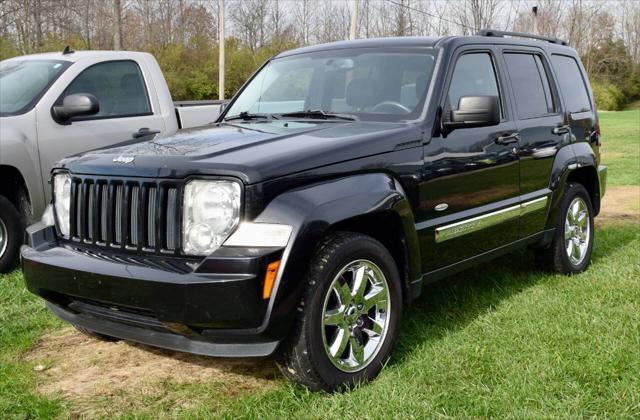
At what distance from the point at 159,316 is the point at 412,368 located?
4.61 ft

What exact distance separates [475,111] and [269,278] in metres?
1.76

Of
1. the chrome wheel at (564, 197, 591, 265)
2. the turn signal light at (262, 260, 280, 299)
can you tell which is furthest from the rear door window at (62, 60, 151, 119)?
the chrome wheel at (564, 197, 591, 265)

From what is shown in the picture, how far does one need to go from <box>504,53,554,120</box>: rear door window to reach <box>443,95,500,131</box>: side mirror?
100 centimetres

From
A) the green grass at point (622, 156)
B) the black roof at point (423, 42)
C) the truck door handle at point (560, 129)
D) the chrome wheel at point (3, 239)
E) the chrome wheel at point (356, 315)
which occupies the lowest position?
the green grass at point (622, 156)

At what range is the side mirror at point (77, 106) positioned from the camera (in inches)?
228

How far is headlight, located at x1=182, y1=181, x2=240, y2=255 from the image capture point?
10.3 feet

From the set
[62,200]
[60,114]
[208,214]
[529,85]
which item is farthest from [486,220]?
[60,114]

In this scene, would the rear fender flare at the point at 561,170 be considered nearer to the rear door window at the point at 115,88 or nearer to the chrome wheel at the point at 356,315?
the chrome wheel at the point at 356,315

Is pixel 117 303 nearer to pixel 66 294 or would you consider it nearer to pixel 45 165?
pixel 66 294

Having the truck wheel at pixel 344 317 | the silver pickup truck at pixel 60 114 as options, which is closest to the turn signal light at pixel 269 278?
the truck wheel at pixel 344 317

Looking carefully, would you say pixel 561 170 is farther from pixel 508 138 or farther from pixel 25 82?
pixel 25 82

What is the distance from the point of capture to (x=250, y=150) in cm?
342

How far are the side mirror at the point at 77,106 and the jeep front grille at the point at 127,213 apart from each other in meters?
2.34

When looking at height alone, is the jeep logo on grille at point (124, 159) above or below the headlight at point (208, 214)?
above
